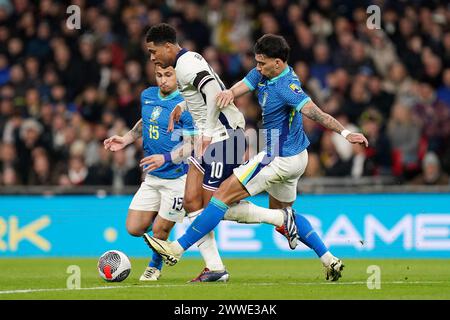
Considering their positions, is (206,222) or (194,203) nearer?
(206,222)

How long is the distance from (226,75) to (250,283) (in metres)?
8.79

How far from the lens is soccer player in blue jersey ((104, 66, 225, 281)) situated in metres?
11.1

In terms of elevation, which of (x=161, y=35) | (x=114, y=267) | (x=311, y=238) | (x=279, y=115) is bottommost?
(x=114, y=267)

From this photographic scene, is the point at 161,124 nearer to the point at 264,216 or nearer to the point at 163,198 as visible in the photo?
the point at 163,198

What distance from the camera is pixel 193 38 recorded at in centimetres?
1953

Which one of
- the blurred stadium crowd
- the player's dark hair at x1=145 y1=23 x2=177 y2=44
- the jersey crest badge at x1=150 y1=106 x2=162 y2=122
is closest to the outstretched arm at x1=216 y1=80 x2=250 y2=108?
the player's dark hair at x1=145 y1=23 x2=177 y2=44

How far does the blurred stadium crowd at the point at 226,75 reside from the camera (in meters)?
17.2

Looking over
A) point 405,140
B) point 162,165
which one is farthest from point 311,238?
point 405,140

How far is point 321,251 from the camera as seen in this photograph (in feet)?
34.0

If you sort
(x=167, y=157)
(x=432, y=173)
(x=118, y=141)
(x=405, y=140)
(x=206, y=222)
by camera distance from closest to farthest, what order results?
(x=206, y=222) → (x=167, y=157) → (x=118, y=141) → (x=432, y=173) → (x=405, y=140)

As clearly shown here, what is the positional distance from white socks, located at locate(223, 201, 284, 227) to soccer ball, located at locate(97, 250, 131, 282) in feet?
3.81

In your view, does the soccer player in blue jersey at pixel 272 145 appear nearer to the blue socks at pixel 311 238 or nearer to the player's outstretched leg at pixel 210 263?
the blue socks at pixel 311 238

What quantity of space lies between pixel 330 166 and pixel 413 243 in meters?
2.01

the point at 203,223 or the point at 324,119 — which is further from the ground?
the point at 324,119
